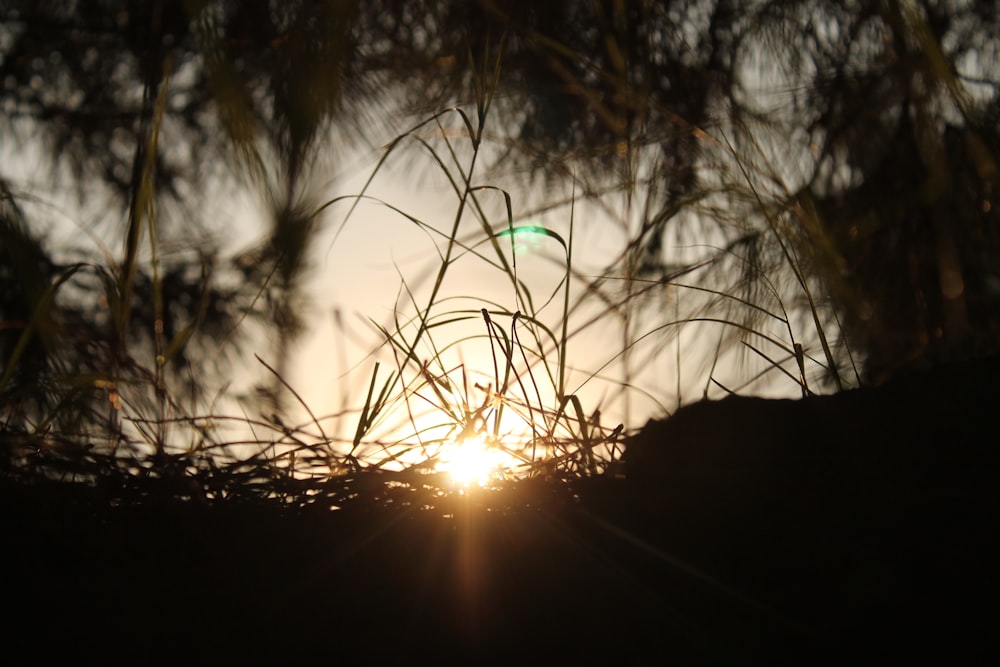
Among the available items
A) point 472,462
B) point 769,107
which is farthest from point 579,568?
point 769,107

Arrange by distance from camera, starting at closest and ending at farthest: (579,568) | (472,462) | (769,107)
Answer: (579,568) → (472,462) → (769,107)

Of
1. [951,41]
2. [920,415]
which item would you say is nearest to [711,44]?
[951,41]

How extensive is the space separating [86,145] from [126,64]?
24 centimetres

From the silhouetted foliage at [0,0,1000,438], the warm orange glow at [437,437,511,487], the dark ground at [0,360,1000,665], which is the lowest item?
the dark ground at [0,360,1000,665]

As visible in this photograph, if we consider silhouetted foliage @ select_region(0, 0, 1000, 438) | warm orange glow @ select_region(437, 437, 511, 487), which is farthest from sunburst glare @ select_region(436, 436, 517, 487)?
silhouetted foliage @ select_region(0, 0, 1000, 438)

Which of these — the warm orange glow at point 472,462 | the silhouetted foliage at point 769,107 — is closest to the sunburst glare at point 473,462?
the warm orange glow at point 472,462

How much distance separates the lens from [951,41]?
46.0 inches

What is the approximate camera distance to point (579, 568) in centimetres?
39

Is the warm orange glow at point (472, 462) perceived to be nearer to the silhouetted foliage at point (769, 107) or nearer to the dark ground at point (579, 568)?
the dark ground at point (579, 568)

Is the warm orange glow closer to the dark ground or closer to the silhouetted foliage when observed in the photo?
the dark ground

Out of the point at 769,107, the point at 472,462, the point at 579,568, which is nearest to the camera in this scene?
the point at 579,568

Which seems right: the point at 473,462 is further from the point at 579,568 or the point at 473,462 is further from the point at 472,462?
the point at 579,568

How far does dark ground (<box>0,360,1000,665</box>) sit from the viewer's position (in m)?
0.36

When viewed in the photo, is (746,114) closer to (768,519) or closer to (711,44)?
(711,44)
